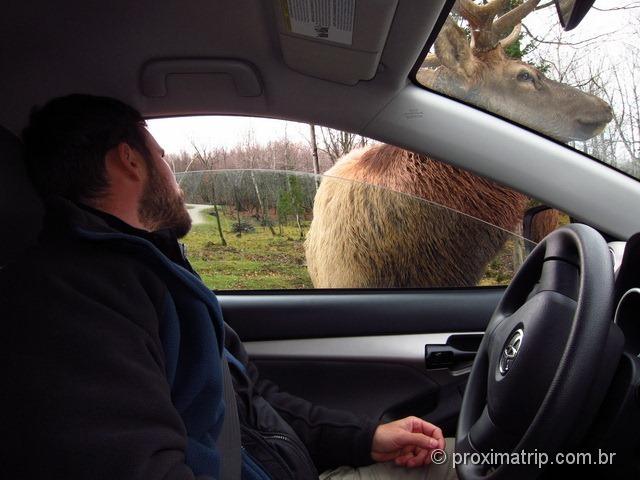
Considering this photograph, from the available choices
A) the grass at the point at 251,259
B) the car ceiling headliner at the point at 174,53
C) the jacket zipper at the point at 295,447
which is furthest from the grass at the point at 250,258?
the jacket zipper at the point at 295,447

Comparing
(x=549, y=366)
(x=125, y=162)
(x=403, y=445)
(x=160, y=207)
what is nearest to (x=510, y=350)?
(x=549, y=366)

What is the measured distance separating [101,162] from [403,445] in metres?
1.09

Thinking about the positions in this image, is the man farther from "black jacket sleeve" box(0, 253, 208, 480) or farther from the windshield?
the windshield

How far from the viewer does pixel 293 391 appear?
2.07m

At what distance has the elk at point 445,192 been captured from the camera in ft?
5.17

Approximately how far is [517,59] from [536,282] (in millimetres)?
637

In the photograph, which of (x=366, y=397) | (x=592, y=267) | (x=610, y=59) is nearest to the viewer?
(x=592, y=267)

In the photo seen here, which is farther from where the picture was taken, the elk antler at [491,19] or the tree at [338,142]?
the tree at [338,142]

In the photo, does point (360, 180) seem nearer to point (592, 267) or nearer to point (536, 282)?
point (536, 282)

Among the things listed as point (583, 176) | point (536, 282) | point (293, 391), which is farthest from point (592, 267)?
point (293, 391)

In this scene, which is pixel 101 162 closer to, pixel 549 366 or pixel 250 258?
pixel 250 258

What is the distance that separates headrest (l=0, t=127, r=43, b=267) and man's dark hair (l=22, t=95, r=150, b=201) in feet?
0.10

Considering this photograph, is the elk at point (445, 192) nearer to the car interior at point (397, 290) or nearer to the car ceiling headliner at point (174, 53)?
the car interior at point (397, 290)

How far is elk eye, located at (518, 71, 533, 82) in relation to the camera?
1.63 metres
